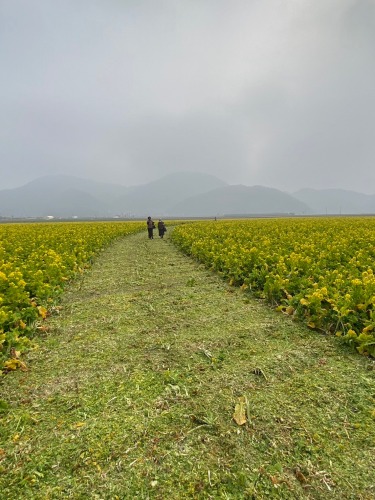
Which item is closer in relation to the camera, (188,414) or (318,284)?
(188,414)

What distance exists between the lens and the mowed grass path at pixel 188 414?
3037mm

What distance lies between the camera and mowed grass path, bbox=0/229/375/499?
9.96ft

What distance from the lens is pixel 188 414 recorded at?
12.9 feet

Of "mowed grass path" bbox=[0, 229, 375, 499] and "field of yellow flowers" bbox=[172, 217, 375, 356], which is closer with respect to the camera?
"mowed grass path" bbox=[0, 229, 375, 499]

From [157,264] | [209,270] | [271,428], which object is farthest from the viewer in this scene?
[157,264]

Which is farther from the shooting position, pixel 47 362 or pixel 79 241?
pixel 79 241

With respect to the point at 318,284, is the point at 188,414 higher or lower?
lower

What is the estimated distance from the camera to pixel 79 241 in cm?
1734

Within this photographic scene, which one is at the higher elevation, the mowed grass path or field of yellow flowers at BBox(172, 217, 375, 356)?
field of yellow flowers at BBox(172, 217, 375, 356)

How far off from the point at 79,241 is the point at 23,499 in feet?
50.6

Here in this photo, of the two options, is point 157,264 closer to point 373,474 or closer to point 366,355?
point 366,355

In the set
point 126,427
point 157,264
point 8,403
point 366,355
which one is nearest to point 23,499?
point 126,427

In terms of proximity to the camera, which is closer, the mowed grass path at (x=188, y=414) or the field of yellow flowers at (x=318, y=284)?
the mowed grass path at (x=188, y=414)

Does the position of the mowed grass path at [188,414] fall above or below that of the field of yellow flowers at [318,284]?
below
